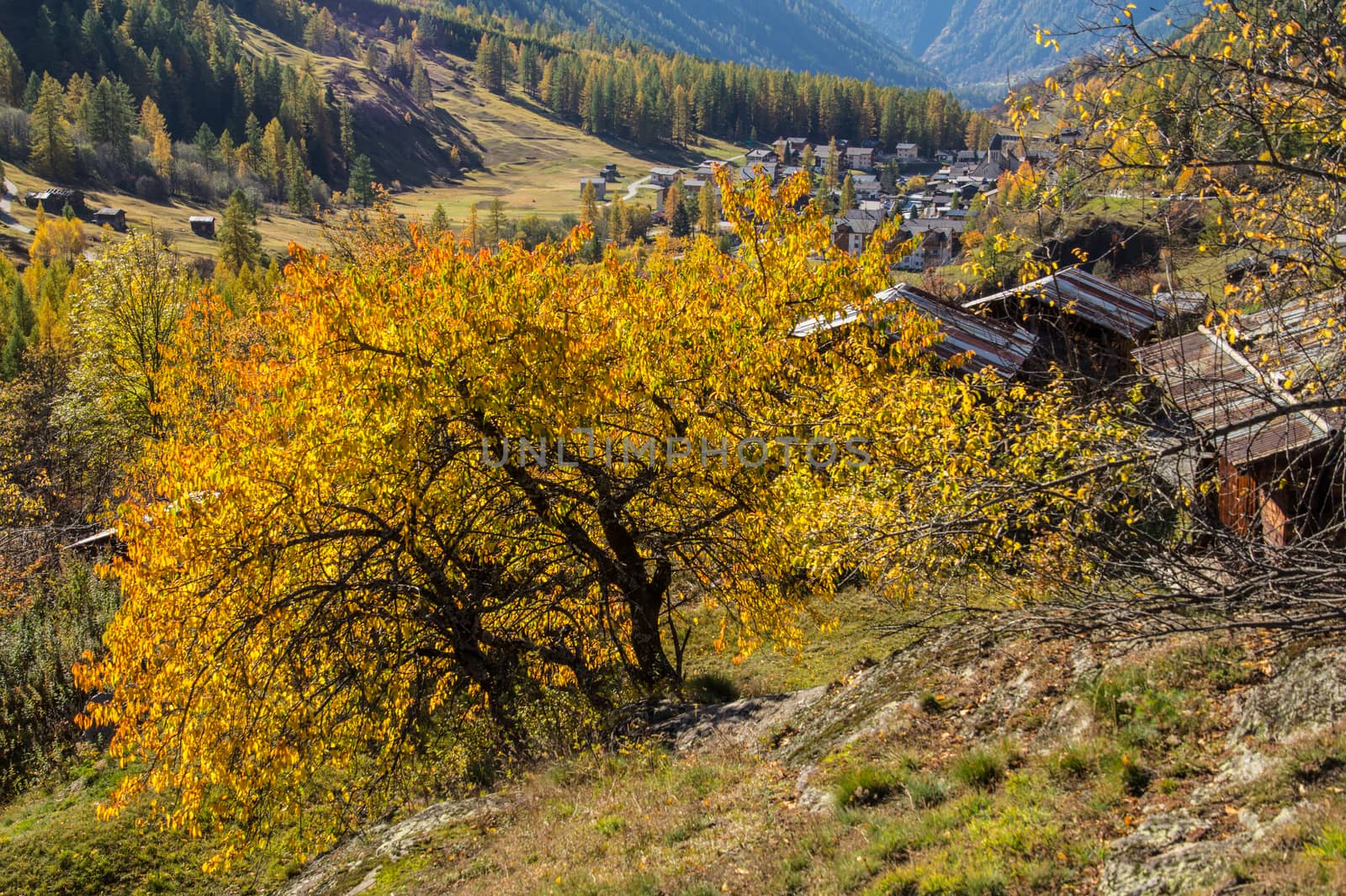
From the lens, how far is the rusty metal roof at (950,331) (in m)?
11.8

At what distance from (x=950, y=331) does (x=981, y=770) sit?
1675 cm

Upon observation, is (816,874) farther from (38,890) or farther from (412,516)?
(38,890)

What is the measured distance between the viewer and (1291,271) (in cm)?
710

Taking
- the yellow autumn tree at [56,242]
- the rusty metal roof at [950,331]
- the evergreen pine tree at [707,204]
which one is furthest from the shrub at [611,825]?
the evergreen pine tree at [707,204]

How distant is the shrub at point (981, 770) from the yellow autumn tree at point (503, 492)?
182cm

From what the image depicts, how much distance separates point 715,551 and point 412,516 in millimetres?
4458

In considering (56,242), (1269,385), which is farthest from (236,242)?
(1269,385)

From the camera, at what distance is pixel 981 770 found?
21.9ft

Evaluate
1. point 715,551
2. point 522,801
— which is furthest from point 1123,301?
point 522,801

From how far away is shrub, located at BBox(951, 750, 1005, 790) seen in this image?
260 inches

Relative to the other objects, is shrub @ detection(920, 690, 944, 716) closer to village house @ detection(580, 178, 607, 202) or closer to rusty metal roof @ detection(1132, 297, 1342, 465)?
rusty metal roof @ detection(1132, 297, 1342, 465)

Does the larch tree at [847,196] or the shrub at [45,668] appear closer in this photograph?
the shrub at [45,668]

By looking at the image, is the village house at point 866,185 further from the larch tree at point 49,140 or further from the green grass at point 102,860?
the green grass at point 102,860

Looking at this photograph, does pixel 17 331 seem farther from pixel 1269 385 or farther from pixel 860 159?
pixel 860 159
